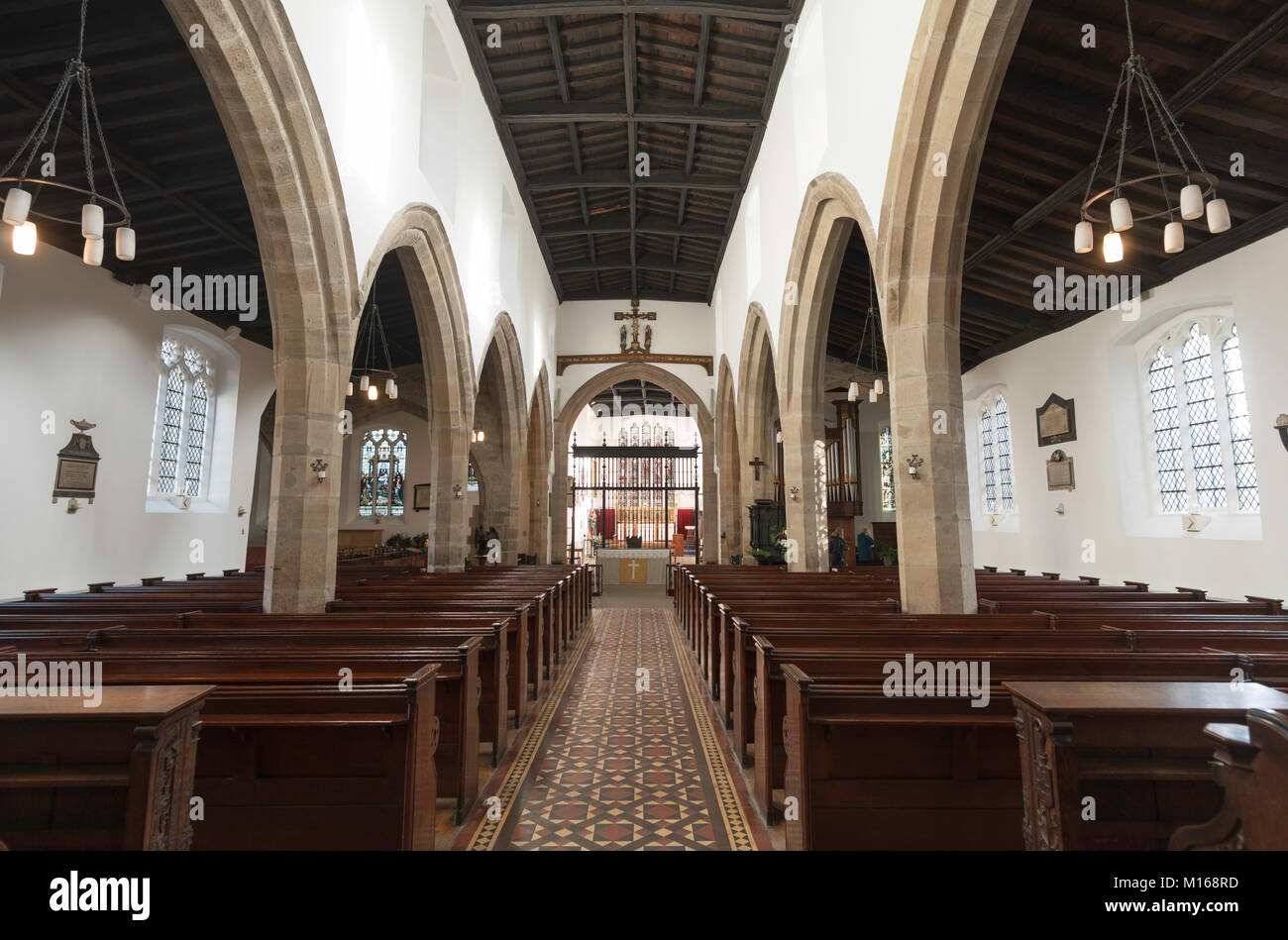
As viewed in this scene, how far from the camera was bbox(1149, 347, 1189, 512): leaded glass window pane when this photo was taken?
759 cm

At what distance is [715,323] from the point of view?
1536 cm

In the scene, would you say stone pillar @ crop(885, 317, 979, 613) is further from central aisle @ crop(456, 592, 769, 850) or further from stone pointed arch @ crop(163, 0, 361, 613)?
stone pointed arch @ crop(163, 0, 361, 613)

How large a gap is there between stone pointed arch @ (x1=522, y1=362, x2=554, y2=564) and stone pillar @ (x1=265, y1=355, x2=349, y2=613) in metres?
8.97

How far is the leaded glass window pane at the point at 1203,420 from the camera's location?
7039 millimetres

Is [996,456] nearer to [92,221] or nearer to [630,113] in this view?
[630,113]

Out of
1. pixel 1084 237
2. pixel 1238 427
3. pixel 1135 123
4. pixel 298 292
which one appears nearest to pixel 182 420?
pixel 298 292

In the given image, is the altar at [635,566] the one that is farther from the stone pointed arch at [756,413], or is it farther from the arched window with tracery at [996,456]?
the arched window with tracery at [996,456]

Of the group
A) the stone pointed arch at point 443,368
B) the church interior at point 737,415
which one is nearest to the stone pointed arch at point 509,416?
the church interior at point 737,415

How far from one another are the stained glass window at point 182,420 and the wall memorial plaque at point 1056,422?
40.6 ft

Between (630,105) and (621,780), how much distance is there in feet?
29.9
